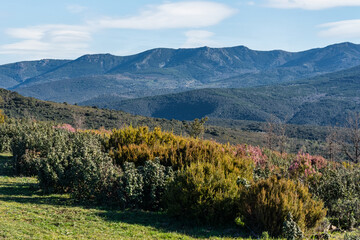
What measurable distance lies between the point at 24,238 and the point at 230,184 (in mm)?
5036

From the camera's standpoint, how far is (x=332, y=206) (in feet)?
32.8

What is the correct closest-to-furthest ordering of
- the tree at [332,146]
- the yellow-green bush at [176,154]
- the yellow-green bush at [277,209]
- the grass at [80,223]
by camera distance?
the grass at [80,223] → the yellow-green bush at [277,209] → the yellow-green bush at [176,154] → the tree at [332,146]

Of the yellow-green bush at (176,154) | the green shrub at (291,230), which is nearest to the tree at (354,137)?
the yellow-green bush at (176,154)

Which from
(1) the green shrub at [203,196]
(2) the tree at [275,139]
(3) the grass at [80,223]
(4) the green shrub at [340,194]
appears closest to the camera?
(3) the grass at [80,223]

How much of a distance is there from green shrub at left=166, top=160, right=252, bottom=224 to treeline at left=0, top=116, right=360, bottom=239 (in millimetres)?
25

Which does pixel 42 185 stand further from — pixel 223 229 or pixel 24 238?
pixel 223 229

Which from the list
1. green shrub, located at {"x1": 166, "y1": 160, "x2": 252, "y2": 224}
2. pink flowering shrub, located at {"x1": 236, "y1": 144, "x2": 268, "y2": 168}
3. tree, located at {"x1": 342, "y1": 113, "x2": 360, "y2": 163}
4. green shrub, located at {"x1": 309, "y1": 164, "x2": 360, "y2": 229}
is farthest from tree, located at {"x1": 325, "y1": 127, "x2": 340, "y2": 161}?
green shrub, located at {"x1": 166, "y1": 160, "x2": 252, "y2": 224}

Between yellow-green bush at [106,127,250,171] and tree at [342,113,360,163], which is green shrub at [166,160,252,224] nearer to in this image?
yellow-green bush at [106,127,250,171]

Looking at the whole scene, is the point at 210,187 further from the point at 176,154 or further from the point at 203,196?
the point at 176,154

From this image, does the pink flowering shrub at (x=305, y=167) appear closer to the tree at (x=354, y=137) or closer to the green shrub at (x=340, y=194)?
the green shrub at (x=340, y=194)

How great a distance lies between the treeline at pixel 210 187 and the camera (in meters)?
8.19

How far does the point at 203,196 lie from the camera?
891cm

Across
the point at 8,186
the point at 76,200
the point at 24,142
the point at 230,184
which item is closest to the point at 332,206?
the point at 230,184

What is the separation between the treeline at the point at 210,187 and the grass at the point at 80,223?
1.61ft
